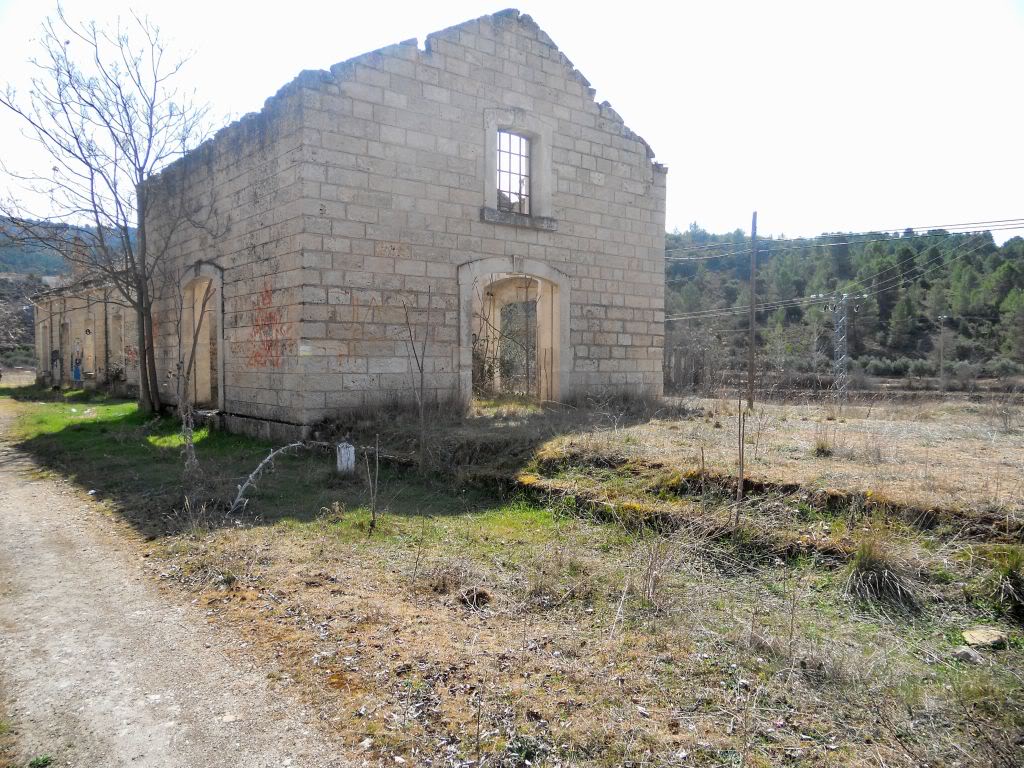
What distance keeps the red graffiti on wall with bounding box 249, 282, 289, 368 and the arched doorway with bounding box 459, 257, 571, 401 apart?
2.76 metres

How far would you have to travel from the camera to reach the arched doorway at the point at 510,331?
440 inches

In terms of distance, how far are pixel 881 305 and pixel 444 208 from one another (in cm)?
4327

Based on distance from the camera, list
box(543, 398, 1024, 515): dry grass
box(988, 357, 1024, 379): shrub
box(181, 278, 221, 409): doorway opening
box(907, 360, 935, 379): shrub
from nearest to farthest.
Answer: box(543, 398, 1024, 515): dry grass, box(181, 278, 221, 409): doorway opening, box(988, 357, 1024, 379): shrub, box(907, 360, 935, 379): shrub

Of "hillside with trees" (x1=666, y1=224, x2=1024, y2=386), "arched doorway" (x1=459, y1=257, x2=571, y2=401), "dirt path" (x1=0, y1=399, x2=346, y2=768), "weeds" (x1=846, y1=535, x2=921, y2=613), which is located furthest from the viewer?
"hillside with trees" (x1=666, y1=224, x2=1024, y2=386)

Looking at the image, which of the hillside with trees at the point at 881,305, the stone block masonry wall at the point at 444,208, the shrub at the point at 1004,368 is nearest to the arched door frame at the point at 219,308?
the stone block masonry wall at the point at 444,208

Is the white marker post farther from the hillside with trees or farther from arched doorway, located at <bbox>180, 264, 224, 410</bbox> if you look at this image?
the hillside with trees

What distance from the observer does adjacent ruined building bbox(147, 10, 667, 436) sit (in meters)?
9.84

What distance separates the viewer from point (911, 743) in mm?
2754

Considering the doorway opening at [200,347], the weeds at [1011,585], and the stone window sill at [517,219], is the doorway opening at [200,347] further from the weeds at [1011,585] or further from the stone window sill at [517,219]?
the weeds at [1011,585]

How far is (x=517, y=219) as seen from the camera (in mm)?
11602

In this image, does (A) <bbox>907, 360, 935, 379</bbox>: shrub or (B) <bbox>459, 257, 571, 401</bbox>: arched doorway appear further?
(A) <bbox>907, 360, 935, 379</bbox>: shrub

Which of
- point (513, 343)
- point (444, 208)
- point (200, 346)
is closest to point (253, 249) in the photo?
point (444, 208)

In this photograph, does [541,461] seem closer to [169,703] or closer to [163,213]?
[169,703]

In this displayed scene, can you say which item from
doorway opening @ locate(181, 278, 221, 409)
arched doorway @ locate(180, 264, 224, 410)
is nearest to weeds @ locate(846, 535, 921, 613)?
arched doorway @ locate(180, 264, 224, 410)
